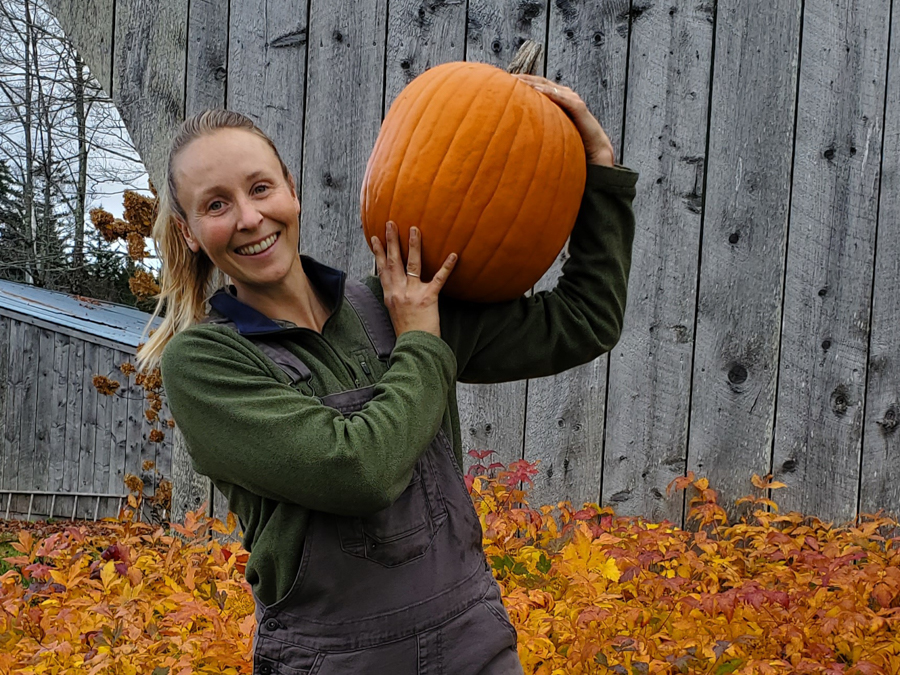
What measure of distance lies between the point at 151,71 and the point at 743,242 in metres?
2.39

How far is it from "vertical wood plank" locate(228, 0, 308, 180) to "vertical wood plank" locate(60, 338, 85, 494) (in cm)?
670

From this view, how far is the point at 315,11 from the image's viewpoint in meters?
3.22

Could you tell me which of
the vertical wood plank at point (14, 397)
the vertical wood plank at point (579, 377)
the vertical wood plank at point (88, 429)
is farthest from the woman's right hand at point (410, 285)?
the vertical wood plank at point (14, 397)

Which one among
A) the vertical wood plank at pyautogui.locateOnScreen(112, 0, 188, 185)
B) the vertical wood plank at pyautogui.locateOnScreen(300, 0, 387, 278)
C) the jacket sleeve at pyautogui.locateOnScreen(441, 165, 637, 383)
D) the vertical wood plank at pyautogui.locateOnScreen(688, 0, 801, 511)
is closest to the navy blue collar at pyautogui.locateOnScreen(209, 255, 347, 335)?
the jacket sleeve at pyautogui.locateOnScreen(441, 165, 637, 383)

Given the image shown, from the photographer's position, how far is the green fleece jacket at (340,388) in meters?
1.19

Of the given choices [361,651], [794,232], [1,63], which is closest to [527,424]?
[794,232]

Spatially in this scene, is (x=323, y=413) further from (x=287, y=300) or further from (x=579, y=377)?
(x=579, y=377)

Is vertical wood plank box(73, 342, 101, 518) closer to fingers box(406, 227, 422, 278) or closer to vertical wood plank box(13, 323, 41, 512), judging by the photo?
vertical wood plank box(13, 323, 41, 512)

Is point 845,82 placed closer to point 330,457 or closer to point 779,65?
point 779,65

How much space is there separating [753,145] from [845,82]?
37cm

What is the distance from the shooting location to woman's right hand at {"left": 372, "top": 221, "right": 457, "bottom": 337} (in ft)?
4.53

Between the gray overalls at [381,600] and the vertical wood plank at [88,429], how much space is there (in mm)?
8416

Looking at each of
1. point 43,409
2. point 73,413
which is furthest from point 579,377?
point 43,409

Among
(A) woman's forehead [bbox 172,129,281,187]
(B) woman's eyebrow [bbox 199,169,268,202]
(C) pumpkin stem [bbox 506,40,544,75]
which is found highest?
(C) pumpkin stem [bbox 506,40,544,75]
